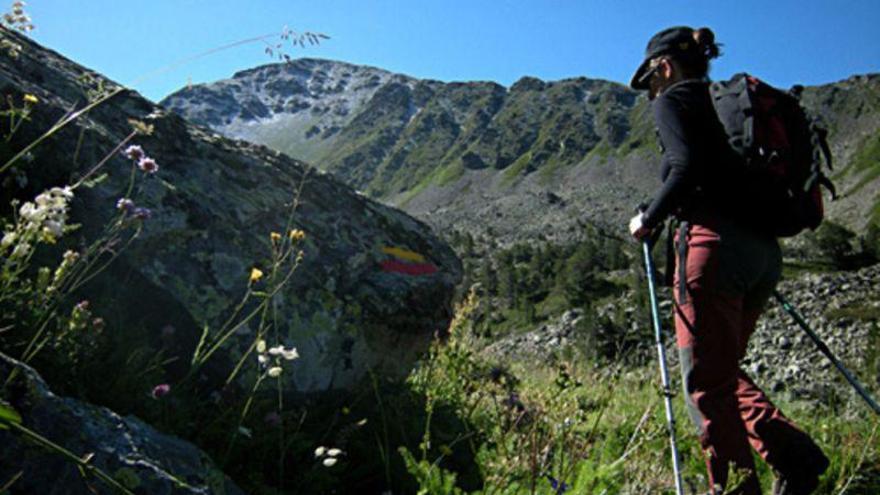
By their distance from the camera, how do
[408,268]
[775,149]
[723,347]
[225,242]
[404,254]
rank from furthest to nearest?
[404,254] → [408,268] → [225,242] → [775,149] → [723,347]

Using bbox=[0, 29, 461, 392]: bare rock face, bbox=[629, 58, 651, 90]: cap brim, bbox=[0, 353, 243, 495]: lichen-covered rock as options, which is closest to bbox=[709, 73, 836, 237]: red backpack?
bbox=[629, 58, 651, 90]: cap brim

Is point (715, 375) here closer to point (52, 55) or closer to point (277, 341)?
point (277, 341)

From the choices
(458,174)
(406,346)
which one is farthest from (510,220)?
(406,346)

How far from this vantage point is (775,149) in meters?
3.11

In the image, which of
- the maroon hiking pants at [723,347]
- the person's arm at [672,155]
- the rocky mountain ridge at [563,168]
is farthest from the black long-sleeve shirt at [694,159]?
the rocky mountain ridge at [563,168]

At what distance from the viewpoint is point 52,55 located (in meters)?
4.50

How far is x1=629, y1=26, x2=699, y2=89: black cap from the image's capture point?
11.8 ft

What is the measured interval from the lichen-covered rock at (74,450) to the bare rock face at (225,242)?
A: 124 cm

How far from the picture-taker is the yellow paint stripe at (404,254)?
487cm

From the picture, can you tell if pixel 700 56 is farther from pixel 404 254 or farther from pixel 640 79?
pixel 404 254

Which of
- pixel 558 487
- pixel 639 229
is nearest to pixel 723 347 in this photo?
pixel 639 229

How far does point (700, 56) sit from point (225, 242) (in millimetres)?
3191

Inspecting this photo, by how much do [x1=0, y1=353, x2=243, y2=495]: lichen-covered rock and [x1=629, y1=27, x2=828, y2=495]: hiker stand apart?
7.63 ft

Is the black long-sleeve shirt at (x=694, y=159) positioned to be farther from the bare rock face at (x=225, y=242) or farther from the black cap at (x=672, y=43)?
the bare rock face at (x=225, y=242)
